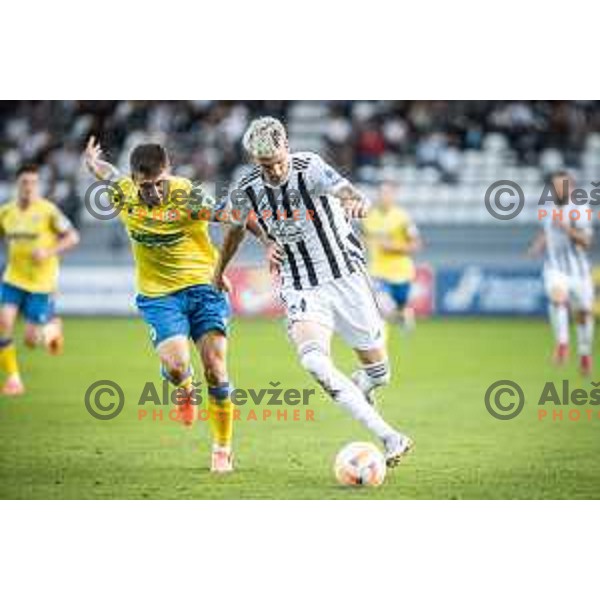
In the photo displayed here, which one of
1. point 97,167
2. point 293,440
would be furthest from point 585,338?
point 97,167

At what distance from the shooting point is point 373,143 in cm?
2016

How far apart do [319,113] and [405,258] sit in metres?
5.06

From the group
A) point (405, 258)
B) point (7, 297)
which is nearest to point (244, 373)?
point (7, 297)

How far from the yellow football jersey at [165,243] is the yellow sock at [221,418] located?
68 centimetres

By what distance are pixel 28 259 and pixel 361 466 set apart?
17.0 ft

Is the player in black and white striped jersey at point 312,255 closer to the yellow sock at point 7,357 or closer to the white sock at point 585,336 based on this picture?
the yellow sock at point 7,357

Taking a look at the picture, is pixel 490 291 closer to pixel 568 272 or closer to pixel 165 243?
pixel 568 272

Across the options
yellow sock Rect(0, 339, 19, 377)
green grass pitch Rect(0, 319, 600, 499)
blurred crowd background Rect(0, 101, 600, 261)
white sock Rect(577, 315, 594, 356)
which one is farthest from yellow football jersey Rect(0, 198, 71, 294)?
blurred crowd background Rect(0, 101, 600, 261)

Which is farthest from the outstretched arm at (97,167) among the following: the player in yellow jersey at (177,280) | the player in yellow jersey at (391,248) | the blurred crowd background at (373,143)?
the blurred crowd background at (373,143)

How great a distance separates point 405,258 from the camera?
16.0 meters

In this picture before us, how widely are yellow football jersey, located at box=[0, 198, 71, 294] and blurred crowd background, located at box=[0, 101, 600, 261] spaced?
5.81m

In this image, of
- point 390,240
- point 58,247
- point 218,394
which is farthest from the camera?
point 390,240

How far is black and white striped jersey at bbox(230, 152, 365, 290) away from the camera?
23.9 feet
